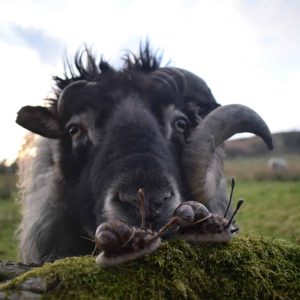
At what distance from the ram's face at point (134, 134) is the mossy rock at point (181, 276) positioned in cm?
120

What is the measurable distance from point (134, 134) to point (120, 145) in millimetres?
184

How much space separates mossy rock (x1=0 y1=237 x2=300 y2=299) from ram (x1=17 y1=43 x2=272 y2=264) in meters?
1.12

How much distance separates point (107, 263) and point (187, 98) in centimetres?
407

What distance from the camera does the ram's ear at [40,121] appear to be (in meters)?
5.84

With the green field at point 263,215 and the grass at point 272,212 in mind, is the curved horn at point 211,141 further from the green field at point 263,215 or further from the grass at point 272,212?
the grass at point 272,212

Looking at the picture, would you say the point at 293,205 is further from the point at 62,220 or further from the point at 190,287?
the point at 190,287

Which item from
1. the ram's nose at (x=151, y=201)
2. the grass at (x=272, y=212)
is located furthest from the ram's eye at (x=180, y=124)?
the grass at (x=272, y=212)

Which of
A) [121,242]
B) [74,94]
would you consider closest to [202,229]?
[121,242]

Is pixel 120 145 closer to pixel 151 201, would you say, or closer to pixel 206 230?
pixel 151 201

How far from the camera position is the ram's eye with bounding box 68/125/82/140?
530cm

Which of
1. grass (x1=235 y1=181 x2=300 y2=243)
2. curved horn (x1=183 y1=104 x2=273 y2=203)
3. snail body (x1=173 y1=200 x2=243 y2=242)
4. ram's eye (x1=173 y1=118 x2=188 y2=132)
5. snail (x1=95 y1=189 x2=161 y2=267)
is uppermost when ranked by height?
snail (x1=95 y1=189 x2=161 y2=267)

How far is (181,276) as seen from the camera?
2424mm

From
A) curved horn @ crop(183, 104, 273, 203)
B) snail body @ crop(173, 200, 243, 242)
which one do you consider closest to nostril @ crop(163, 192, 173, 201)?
snail body @ crop(173, 200, 243, 242)

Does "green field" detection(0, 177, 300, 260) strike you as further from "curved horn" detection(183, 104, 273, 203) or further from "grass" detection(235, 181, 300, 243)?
"curved horn" detection(183, 104, 273, 203)
